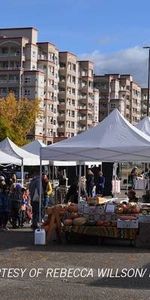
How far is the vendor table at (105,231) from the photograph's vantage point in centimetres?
1423

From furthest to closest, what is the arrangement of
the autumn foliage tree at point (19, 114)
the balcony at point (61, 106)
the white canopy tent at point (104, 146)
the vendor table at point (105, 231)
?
the balcony at point (61, 106) < the autumn foliage tree at point (19, 114) < the white canopy tent at point (104, 146) < the vendor table at point (105, 231)

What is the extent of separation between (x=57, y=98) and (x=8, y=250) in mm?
111998

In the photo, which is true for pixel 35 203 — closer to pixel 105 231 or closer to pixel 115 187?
pixel 105 231

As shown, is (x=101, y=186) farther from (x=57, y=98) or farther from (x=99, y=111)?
(x=99, y=111)

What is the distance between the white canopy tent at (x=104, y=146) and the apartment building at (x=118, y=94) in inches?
5091

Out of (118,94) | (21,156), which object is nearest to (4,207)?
(21,156)

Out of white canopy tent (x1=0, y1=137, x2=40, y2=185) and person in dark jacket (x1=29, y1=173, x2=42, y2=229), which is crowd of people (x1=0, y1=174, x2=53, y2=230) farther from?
white canopy tent (x1=0, y1=137, x2=40, y2=185)

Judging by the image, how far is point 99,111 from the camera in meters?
151

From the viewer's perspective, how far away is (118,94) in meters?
157

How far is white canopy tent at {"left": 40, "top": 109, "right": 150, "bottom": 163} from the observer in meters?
15.0

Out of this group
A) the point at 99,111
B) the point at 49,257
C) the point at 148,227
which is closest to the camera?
the point at 49,257

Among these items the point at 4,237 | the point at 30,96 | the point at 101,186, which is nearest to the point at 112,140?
the point at 4,237

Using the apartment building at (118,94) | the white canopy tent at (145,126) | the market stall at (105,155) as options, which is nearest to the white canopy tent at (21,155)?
the white canopy tent at (145,126)

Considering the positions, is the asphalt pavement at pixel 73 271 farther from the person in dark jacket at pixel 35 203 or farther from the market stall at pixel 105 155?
the person in dark jacket at pixel 35 203
